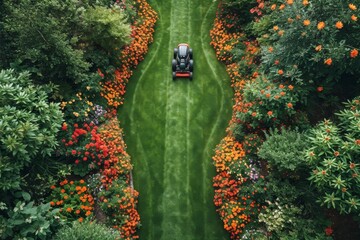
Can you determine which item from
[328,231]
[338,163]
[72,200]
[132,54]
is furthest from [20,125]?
[328,231]

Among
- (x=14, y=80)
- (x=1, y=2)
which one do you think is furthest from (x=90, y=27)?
(x=14, y=80)

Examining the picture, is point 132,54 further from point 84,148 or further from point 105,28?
point 84,148

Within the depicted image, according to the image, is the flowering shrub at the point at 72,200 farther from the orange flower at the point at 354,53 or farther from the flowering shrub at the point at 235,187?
the orange flower at the point at 354,53

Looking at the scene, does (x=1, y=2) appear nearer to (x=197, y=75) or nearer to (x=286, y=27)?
(x=197, y=75)

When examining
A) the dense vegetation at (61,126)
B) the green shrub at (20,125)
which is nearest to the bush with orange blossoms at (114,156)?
the dense vegetation at (61,126)

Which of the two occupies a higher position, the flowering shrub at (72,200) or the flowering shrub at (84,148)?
the flowering shrub at (84,148)
